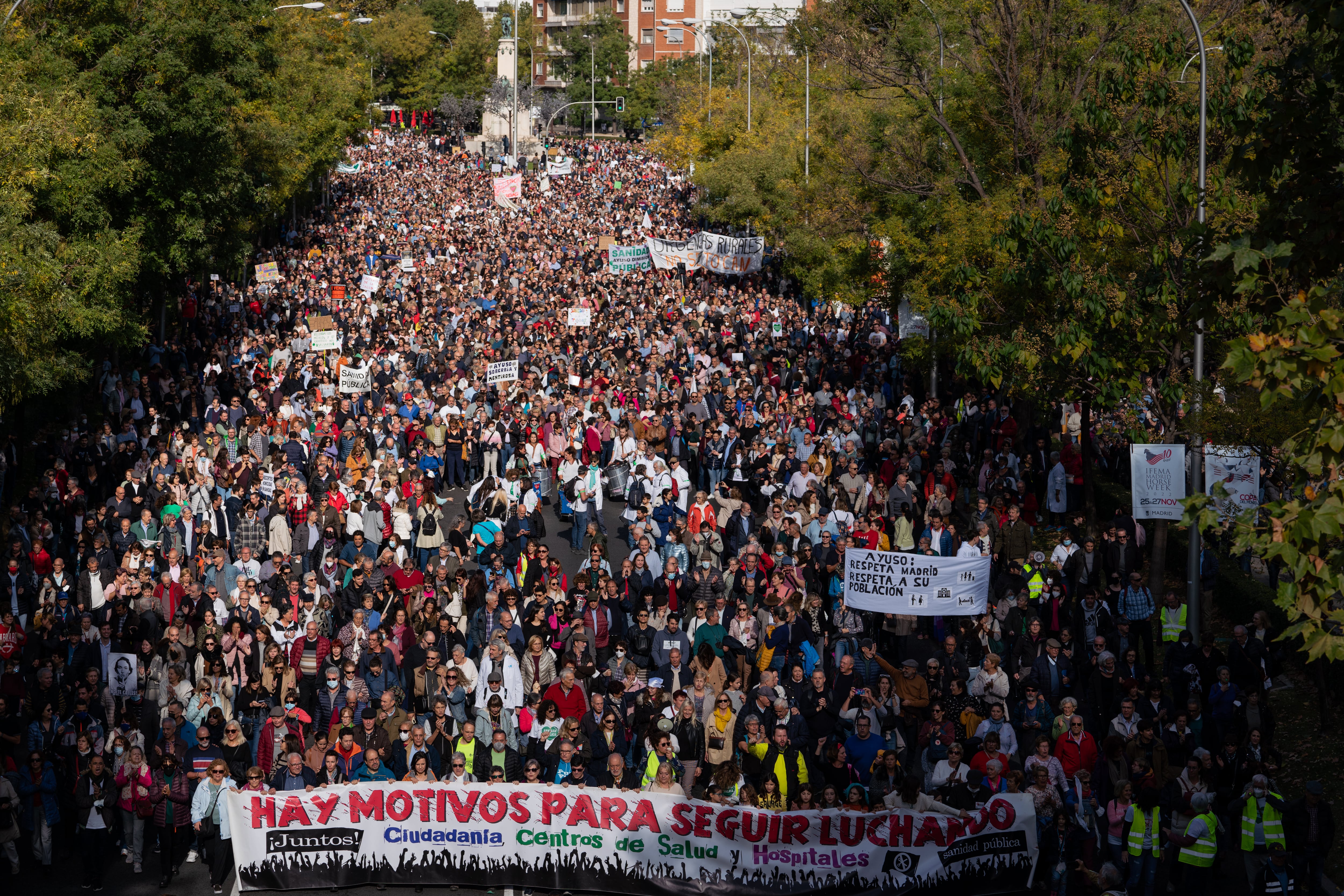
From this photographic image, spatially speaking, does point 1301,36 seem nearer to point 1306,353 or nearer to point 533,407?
point 1306,353

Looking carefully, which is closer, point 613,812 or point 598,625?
point 613,812

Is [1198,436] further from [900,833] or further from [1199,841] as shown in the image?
[900,833]

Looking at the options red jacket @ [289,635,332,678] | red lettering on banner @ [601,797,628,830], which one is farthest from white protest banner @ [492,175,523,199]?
red lettering on banner @ [601,797,628,830]

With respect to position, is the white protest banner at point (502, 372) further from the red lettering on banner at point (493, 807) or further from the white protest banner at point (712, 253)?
the white protest banner at point (712, 253)

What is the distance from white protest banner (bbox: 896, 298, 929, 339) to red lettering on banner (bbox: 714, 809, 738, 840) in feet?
61.1

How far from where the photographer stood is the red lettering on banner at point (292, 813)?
1202 centimetres

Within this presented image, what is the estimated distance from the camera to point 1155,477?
56.7ft

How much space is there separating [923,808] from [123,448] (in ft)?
50.3

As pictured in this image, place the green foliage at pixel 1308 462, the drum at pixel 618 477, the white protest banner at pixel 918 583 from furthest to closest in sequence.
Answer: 1. the drum at pixel 618 477
2. the white protest banner at pixel 918 583
3. the green foliage at pixel 1308 462

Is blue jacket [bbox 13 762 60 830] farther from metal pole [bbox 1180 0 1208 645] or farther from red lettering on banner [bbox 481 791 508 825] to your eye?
metal pole [bbox 1180 0 1208 645]

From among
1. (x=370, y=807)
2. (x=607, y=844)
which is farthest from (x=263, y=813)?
(x=607, y=844)

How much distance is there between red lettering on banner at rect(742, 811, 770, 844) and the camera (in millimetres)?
11789

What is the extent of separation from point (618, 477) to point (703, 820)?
1241cm

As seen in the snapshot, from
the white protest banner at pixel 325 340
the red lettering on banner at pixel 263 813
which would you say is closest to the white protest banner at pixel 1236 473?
the red lettering on banner at pixel 263 813
